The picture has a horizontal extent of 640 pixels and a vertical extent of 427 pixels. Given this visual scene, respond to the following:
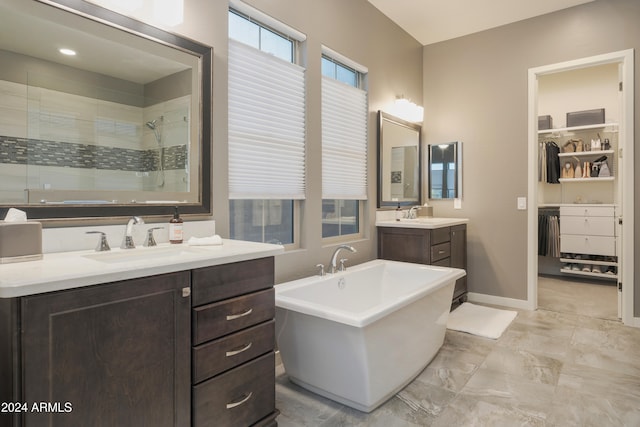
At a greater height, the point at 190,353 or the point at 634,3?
the point at 634,3

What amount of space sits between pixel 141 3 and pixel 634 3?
13.4 ft

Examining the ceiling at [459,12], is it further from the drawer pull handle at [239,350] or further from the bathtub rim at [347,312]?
the drawer pull handle at [239,350]

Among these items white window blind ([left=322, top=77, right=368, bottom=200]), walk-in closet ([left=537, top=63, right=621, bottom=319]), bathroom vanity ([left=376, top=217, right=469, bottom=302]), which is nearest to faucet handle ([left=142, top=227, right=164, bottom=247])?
white window blind ([left=322, top=77, right=368, bottom=200])

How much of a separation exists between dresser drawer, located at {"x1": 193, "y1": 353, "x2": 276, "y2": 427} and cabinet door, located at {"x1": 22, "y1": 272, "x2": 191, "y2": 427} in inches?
3.0

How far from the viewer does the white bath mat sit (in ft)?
10.6

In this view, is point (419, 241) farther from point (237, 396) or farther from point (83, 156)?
point (83, 156)

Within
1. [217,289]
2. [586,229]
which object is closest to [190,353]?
[217,289]

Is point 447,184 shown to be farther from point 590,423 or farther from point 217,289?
point 217,289

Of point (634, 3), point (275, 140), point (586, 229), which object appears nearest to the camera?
point (275, 140)

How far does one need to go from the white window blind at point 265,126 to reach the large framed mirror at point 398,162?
1.17 metres

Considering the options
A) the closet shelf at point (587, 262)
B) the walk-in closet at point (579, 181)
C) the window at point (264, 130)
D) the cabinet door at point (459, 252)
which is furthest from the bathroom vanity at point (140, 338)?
the closet shelf at point (587, 262)

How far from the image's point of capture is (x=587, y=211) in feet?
16.2

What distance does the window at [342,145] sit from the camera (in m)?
3.08

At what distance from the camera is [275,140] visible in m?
2.59
